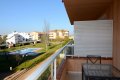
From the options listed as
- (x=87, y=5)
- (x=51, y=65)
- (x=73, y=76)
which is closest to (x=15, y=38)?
(x=87, y=5)

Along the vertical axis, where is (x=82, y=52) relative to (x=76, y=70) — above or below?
above

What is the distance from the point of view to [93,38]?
6934mm

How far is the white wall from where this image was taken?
22.2ft

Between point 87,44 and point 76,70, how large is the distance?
102 cm

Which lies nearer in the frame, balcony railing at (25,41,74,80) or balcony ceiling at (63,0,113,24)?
balcony railing at (25,41,74,80)

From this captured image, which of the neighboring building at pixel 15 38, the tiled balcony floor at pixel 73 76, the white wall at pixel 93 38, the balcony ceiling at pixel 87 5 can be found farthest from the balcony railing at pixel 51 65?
the neighboring building at pixel 15 38

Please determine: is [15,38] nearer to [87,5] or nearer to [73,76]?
[87,5]

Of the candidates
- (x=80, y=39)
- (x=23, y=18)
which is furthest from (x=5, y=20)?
(x=80, y=39)

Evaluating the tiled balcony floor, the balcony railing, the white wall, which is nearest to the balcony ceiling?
the white wall

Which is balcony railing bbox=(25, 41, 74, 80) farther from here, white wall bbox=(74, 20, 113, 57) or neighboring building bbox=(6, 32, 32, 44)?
neighboring building bbox=(6, 32, 32, 44)

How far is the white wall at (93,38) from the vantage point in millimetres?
6773

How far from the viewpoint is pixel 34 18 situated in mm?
56000

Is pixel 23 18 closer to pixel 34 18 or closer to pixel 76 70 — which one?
pixel 34 18

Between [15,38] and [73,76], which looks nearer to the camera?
[73,76]
